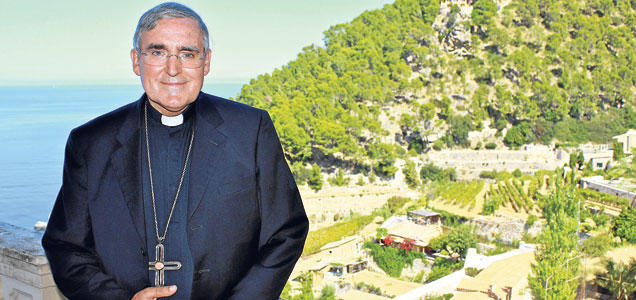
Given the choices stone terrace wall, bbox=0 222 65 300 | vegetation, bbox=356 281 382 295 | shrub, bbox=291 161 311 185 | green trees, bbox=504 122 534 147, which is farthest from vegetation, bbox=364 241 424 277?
green trees, bbox=504 122 534 147

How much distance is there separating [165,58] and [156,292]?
44 centimetres

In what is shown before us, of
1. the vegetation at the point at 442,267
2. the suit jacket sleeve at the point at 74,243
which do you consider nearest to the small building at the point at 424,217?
the vegetation at the point at 442,267

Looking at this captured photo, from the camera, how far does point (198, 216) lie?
1.00 metres

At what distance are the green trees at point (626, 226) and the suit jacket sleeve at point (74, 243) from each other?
423 inches

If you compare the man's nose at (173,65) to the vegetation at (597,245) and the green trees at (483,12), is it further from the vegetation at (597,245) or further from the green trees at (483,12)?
the green trees at (483,12)

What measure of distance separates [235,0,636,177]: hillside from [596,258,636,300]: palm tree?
10337mm

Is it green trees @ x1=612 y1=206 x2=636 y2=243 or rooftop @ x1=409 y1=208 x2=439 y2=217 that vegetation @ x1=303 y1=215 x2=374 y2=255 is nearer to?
rooftop @ x1=409 y1=208 x2=439 y2=217

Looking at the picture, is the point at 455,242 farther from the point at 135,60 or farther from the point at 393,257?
the point at 135,60

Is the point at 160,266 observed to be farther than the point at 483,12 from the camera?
No

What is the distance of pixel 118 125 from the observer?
3.48 ft

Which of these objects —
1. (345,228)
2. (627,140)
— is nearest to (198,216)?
(345,228)

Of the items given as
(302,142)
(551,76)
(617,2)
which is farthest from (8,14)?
(617,2)

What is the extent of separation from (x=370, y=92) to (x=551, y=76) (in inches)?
388

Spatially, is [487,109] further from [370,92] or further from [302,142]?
[302,142]
